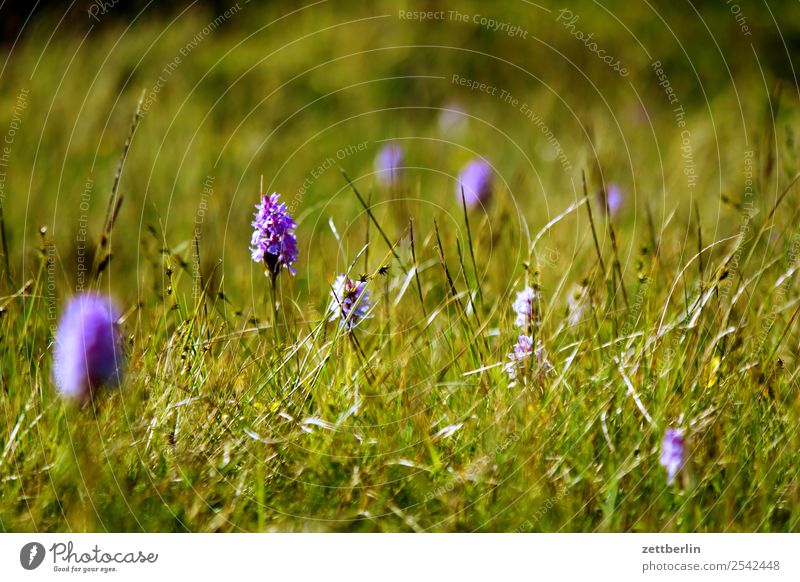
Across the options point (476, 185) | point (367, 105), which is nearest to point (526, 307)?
point (476, 185)

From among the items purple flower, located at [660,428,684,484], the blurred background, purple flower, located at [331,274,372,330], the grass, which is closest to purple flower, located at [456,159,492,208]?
the blurred background

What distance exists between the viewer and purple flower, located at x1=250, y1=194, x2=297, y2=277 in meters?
2.37

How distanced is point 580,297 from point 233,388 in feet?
3.64

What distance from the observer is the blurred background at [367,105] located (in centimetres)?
434

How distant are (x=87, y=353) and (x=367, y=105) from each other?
3.86 m

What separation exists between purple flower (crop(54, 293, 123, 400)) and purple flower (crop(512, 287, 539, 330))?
1.13m

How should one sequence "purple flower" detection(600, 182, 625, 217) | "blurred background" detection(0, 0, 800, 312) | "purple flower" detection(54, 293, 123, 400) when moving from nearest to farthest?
"purple flower" detection(54, 293, 123, 400) → "purple flower" detection(600, 182, 625, 217) → "blurred background" detection(0, 0, 800, 312)

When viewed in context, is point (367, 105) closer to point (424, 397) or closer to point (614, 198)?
point (614, 198)

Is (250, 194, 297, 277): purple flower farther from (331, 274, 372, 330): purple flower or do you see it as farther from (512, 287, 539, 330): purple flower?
(512, 287, 539, 330): purple flower

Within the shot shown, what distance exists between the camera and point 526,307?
2465mm

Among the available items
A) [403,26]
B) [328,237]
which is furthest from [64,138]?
[403,26]

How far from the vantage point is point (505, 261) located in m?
3.13

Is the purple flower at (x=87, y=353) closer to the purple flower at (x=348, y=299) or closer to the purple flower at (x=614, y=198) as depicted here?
the purple flower at (x=348, y=299)

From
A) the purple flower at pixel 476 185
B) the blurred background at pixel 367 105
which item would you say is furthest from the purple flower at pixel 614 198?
the purple flower at pixel 476 185
